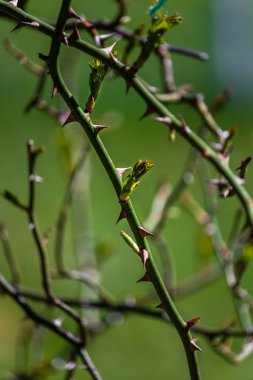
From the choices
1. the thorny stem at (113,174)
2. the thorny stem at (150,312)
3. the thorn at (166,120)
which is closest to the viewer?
the thorny stem at (113,174)

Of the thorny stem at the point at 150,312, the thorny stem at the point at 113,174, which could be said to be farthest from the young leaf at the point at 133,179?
the thorny stem at the point at 150,312

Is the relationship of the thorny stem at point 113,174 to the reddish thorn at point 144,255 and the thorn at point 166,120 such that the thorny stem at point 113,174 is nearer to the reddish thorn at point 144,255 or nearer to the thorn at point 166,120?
the reddish thorn at point 144,255

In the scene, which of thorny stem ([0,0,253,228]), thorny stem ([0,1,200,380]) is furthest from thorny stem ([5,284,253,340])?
thorny stem ([0,1,200,380])

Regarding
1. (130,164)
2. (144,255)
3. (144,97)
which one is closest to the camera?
(144,255)

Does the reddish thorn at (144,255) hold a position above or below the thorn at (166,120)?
below

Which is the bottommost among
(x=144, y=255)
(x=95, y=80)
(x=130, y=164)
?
(x=130, y=164)

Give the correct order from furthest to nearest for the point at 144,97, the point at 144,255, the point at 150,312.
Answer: the point at 150,312 → the point at 144,97 → the point at 144,255

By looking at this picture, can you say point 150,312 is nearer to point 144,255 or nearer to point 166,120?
point 166,120

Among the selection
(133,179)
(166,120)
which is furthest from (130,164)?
(133,179)

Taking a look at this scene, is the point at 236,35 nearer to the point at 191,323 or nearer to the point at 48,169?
the point at 48,169

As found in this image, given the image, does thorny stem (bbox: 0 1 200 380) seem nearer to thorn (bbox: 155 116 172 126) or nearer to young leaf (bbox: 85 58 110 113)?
young leaf (bbox: 85 58 110 113)
